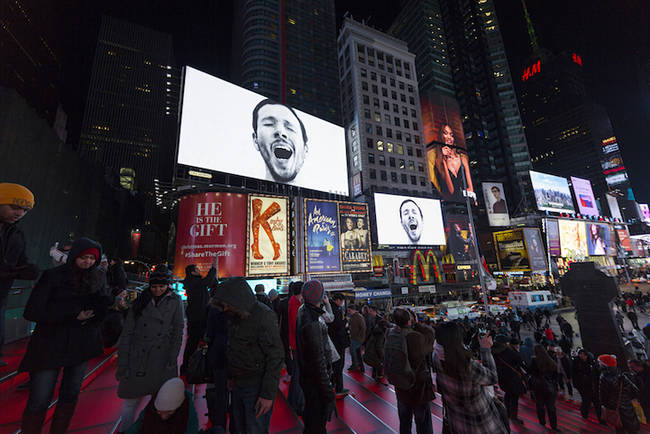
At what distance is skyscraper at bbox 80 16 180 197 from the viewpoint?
8556 cm

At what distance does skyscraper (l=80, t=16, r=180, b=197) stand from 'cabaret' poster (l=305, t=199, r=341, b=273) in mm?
75546

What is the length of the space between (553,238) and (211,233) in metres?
53.5

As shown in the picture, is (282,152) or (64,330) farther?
(282,152)

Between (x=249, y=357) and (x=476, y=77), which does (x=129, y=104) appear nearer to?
(x=476, y=77)

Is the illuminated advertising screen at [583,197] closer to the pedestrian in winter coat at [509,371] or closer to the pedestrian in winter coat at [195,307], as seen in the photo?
the pedestrian in winter coat at [509,371]

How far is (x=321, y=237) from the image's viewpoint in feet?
81.3

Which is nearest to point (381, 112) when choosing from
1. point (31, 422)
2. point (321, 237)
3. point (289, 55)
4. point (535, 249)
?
point (289, 55)

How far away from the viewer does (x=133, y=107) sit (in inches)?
3541

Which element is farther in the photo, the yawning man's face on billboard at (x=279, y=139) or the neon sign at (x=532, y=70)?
the neon sign at (x=532, y=70)

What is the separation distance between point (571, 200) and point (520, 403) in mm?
59197

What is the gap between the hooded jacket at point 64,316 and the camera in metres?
2.47

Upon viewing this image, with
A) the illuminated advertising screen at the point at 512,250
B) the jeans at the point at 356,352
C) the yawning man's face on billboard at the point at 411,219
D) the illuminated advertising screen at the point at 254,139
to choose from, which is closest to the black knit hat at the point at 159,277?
the jeans at the point at 356,352

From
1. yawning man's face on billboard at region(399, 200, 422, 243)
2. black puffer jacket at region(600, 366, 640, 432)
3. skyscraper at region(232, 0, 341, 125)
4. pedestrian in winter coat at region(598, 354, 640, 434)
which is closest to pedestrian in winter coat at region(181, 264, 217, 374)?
pedestrian in winter coat at region(598, 354, 640, 434)

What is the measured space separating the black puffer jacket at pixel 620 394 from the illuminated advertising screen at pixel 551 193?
50474 millimetres
